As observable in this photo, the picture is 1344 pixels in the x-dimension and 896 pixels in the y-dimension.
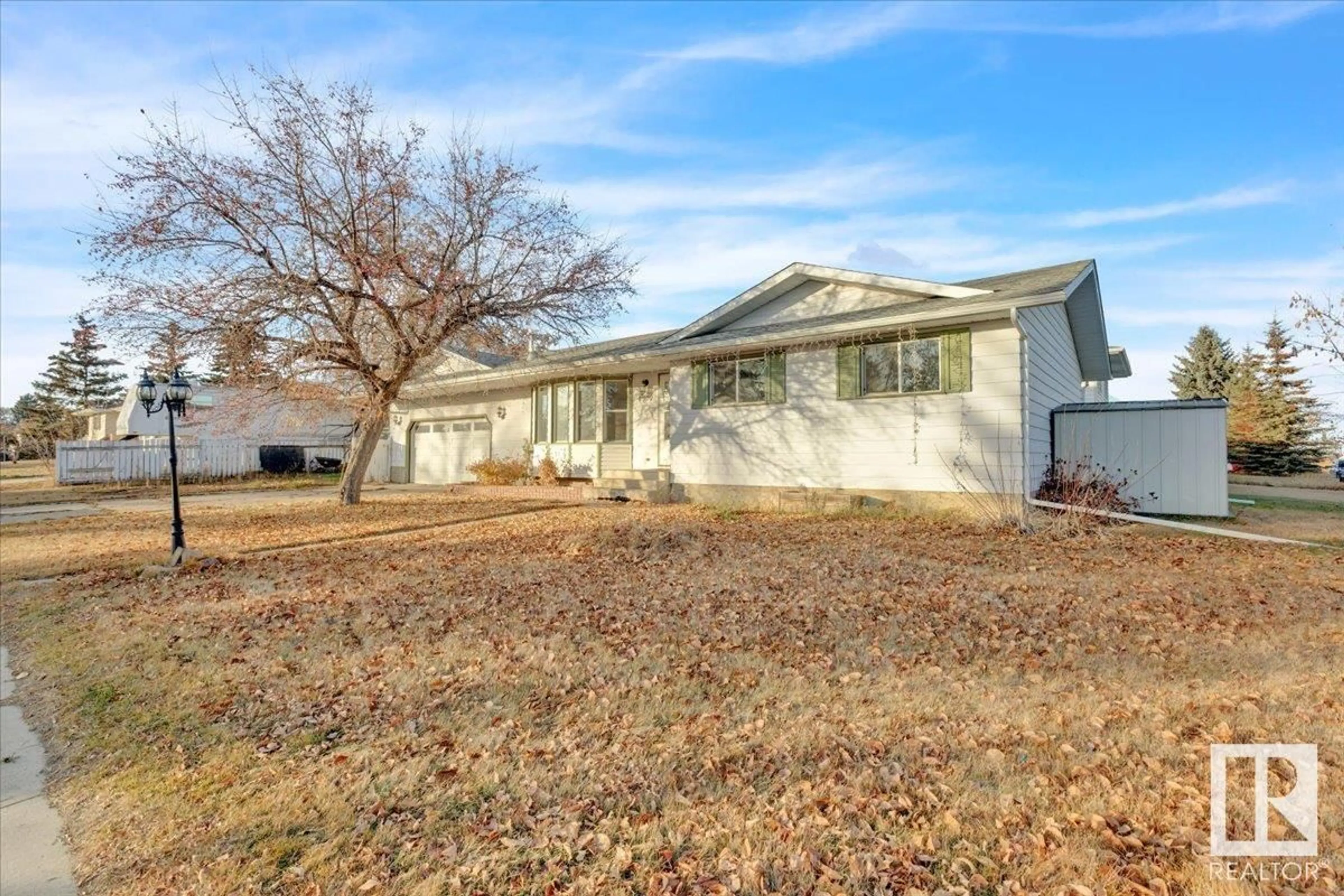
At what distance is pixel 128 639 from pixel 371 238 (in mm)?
8542

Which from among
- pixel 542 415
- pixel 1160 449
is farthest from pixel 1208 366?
pixel 542 415

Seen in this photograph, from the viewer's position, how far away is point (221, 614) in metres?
6.24

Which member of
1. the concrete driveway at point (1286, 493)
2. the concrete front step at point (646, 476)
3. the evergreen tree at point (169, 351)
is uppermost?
the evergreen tree at point (169, 351)

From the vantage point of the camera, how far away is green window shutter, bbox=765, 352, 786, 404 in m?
12.4

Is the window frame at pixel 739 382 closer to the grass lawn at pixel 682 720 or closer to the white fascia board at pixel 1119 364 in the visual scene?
the grass lawn at pixel 682 720

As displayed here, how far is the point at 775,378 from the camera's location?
12492 mm

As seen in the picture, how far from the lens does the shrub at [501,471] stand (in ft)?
55.4

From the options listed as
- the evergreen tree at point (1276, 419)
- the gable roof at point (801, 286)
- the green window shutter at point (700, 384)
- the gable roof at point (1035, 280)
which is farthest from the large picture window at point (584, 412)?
the evergreen tree at point (1276, 419)

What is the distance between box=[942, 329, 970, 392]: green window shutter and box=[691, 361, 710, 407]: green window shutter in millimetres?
4576

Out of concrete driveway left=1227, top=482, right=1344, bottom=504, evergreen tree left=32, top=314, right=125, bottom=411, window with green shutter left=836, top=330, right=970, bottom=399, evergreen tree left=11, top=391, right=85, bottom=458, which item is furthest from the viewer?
evergreen tree left=32, top=314, right=125, bottom=411

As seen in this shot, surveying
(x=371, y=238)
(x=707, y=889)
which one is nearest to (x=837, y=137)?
(x=371, y=238)

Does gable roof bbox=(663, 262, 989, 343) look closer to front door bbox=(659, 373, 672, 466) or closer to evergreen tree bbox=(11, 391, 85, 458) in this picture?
front door bbox=(659, 373, 672, 466)

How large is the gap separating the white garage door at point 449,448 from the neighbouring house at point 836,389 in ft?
8.98

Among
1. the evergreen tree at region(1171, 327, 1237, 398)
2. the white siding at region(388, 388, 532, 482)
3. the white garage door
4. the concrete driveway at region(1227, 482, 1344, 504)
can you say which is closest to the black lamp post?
the white siding at region(388, 388, 532, 482)
